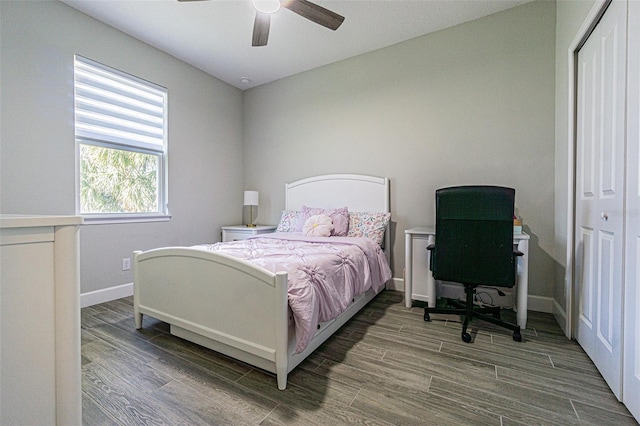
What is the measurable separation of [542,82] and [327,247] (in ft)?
8.16

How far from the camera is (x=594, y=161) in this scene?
1763 mm

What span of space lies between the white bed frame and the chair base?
2.31ft

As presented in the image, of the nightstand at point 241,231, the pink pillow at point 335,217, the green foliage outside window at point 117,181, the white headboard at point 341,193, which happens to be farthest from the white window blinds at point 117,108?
the pink pillow at point 335,217

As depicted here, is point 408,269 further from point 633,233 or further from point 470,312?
point 633,233

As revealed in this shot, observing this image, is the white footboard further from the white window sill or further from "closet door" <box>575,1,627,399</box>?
"closet door" <box>575,1,627,399</box>

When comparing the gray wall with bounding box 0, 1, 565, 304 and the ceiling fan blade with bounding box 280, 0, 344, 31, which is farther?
the gray wall with bounding box 0, 1, 565, 304

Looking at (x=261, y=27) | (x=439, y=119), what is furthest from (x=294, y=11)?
(x=439, y=119)

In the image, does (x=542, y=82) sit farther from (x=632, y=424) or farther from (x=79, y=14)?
(x=79, y=14)

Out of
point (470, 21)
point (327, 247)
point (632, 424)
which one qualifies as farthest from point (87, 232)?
point (470, 21)

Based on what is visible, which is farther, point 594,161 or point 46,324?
point 594,161

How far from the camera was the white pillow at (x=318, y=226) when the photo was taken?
117 inches

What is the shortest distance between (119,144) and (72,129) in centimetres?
42

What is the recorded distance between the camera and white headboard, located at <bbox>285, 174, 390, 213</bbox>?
10.8 feet

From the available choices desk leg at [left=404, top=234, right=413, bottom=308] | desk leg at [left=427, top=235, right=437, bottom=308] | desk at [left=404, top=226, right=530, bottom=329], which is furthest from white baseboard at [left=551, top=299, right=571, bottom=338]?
desk leg at [left=404, top=234, right=413, bottom=308]
